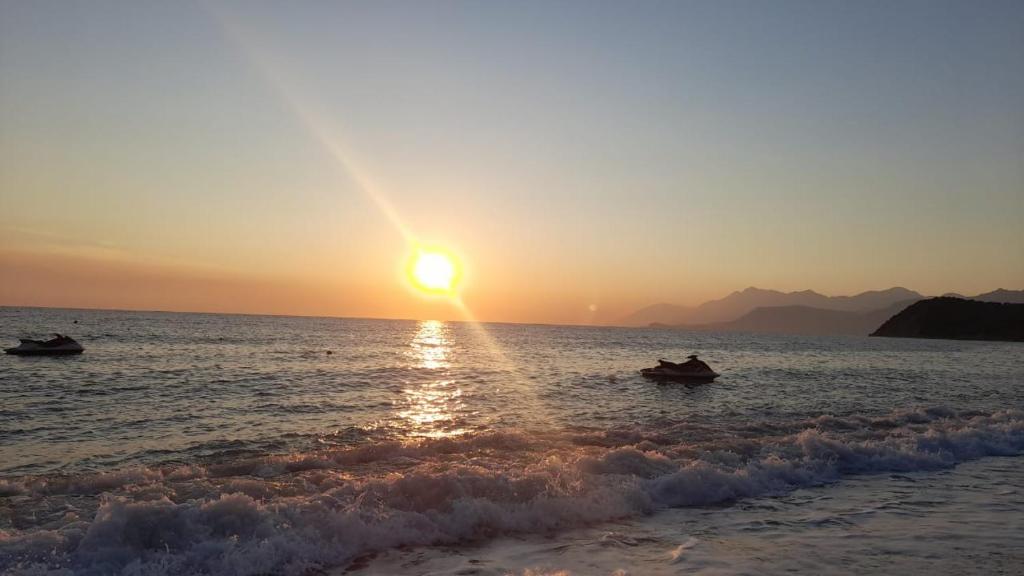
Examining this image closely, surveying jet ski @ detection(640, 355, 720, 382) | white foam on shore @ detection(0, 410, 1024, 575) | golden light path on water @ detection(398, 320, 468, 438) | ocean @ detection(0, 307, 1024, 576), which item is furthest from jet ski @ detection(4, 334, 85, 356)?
jet ski @ detection(640, 355, 720, 382)

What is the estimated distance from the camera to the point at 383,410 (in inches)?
1056

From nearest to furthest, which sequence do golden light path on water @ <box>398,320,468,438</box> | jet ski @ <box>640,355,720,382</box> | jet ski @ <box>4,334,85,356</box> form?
golden light path on water @ <box>398,320,468,438</box> < jet ski @ <box>640,355,720,382</box> < jet ski @ <box>4,334,85,356</box>

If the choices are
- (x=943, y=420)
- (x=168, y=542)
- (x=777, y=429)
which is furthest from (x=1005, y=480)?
(x=168, y=542)

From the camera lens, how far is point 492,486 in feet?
40.7

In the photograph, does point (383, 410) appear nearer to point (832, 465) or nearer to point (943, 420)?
point (832, 465)

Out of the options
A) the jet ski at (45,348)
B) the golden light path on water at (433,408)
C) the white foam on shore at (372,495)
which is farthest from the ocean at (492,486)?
the jet ski at (45,348)

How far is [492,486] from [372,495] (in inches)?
99.6

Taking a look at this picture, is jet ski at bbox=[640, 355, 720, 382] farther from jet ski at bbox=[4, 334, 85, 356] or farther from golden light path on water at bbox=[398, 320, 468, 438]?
jet ski at bbox=[4, 334, 85, 356]

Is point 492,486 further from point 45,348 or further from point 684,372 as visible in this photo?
point 45,348

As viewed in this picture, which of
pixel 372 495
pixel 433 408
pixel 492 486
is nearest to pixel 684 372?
pixel 433 408

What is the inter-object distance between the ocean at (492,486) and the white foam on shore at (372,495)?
0.16 ft

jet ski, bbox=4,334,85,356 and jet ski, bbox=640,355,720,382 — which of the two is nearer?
jet ski, bbox=640,355,720,382

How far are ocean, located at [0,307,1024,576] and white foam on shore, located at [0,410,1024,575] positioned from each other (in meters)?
0.05

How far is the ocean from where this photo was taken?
9.34 metres
